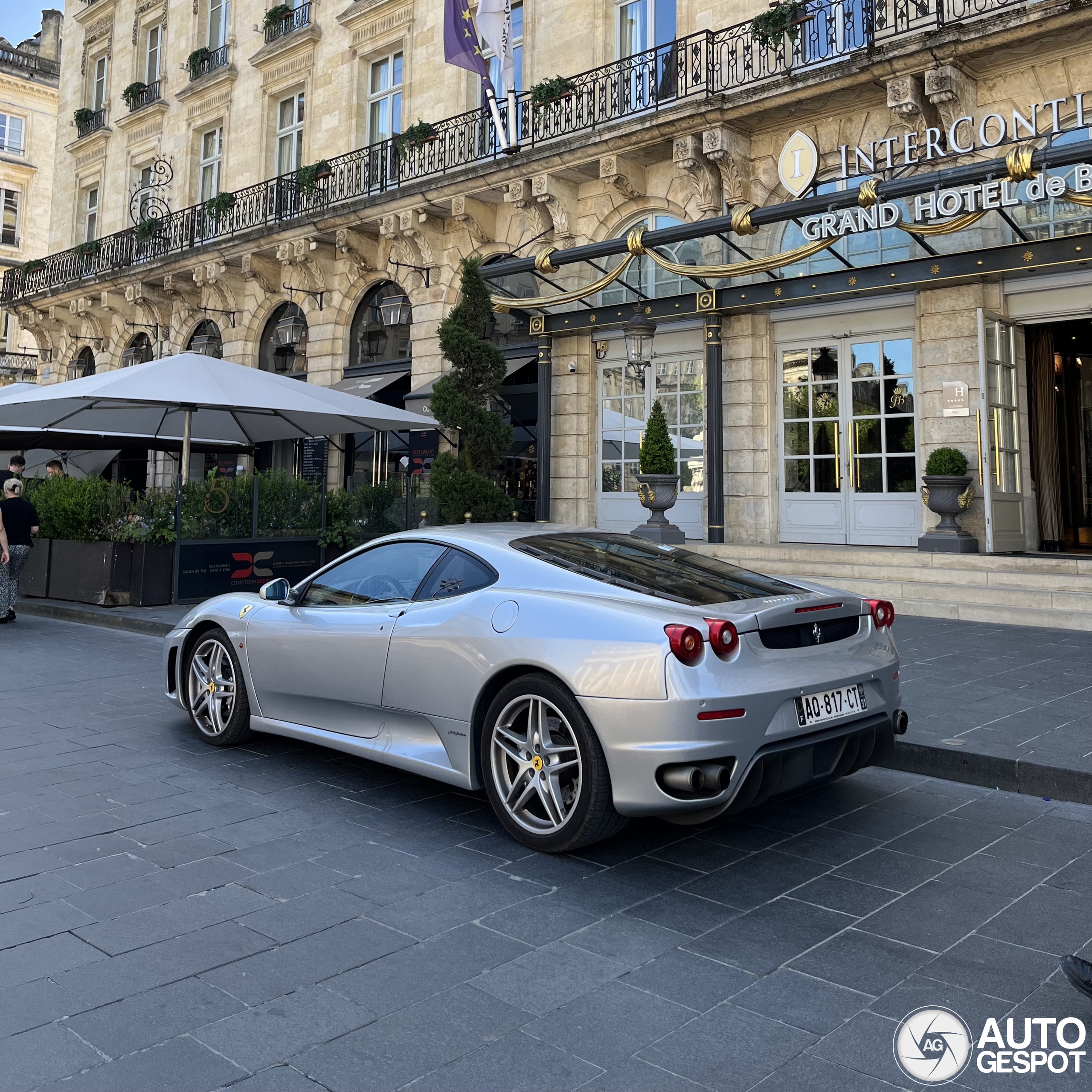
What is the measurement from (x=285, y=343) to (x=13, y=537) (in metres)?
11.5

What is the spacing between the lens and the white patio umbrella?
1164 centimetres

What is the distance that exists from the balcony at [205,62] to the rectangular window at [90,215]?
7.28 meters

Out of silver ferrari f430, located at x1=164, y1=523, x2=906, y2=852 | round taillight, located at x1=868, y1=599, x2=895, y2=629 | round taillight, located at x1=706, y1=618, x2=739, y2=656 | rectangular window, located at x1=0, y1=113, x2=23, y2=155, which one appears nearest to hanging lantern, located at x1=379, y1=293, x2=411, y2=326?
silver ferrari f430, located at x1=164, y1=523, x2=906, y2=852

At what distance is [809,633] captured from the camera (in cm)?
395

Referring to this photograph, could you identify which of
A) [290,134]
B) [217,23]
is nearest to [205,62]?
[217,23]

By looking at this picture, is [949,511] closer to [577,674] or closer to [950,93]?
[950,93]

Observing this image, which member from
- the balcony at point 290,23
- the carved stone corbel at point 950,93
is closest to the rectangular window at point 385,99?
the balcony at point 290,23

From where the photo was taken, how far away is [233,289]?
2319cm

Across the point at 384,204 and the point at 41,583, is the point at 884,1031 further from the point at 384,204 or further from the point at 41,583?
the point at 384,204

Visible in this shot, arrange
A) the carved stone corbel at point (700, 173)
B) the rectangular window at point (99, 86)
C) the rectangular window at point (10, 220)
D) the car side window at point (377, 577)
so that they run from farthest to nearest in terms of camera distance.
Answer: the rectangular window at point (10, 220)
the rectangular window at point (99, 86)
the carved stone corbel at point (700, 173)
the car side window at point (377, 577)

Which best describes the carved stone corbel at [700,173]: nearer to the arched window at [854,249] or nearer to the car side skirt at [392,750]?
the arched window at [854,249]

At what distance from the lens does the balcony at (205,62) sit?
24906mm

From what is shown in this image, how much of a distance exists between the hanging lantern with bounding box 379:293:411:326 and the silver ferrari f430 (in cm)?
1523

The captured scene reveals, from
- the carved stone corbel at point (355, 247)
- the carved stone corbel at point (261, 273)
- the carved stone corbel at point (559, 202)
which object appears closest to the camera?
the carved stone corbel at point (559, 202)
